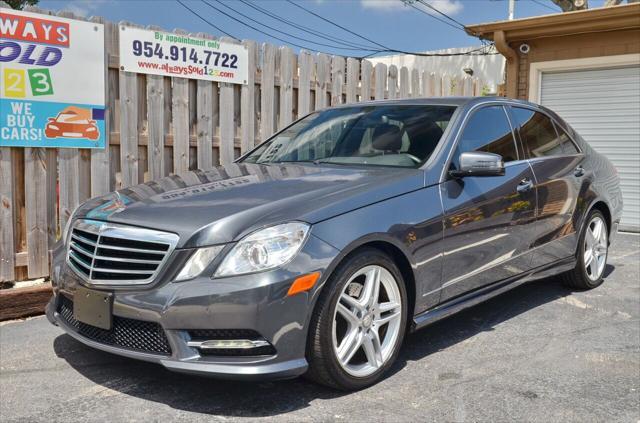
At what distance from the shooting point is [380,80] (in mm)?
8070

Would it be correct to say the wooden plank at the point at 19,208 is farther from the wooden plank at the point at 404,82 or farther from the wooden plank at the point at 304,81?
the wooden plank at the point at 404,82

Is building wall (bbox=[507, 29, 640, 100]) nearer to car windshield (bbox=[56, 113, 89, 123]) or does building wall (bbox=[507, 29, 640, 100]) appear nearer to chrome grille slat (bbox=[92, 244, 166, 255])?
car windshield (bbox=[56, 113, 89, 123])

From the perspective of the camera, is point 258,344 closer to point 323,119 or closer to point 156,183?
point 156,183

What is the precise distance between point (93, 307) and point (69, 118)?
2600 millimetres

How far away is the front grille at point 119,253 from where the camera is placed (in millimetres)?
3092

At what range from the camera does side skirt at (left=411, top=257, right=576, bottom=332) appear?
3.79 meters

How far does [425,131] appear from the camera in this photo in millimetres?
4266

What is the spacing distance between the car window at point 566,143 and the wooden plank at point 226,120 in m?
3.04

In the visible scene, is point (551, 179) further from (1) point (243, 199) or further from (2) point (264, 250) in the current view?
(2) point (264, 250)

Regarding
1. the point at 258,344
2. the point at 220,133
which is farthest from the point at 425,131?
the point at 220,133

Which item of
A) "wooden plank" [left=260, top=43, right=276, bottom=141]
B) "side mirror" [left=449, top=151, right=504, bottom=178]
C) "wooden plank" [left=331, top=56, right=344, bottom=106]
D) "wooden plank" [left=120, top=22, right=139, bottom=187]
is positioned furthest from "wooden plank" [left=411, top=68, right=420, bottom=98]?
"side mirror" [left=449, top=151, right=504, bottom=178]

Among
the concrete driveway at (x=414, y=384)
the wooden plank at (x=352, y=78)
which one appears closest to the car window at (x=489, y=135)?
the concrete driveway at (x=414, y=384)

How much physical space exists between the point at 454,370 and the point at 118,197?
2.18 meters

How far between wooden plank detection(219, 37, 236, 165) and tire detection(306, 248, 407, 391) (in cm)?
330
